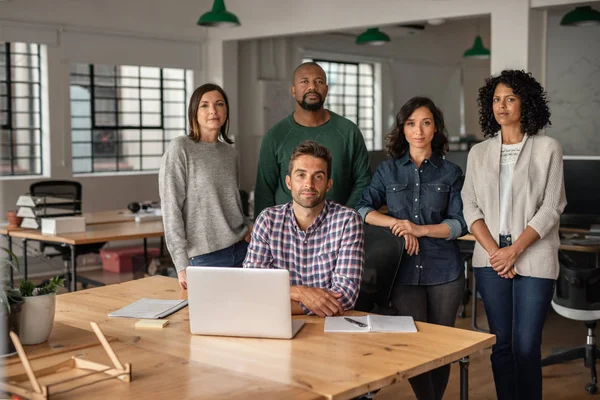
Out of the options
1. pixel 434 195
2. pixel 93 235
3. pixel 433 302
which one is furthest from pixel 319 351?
pixel 93 235

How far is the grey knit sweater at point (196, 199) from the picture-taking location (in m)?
3.35

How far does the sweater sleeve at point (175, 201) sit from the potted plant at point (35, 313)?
1015mm

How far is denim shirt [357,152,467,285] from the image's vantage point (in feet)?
10.3

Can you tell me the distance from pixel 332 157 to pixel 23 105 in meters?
5.63

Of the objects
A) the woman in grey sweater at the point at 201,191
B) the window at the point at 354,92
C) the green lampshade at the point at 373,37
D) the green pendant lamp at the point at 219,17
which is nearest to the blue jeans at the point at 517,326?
the woman in grey sweater at the point at 201,191

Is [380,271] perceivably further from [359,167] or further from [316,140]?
[316,140]

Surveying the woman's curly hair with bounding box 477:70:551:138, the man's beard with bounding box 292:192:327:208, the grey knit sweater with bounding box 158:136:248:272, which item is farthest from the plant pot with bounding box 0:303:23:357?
the woman's curly hair with bounding box 477:70:551:138

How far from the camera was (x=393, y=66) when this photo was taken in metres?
12.1

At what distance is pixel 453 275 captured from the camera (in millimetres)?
3162

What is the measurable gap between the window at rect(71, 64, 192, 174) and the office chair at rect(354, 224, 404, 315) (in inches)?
254

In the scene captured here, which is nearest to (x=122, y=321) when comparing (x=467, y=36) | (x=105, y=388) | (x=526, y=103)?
(x=105, y=388)

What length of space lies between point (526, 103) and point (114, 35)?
260 inches

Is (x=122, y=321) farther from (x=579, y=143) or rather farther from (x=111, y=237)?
(x=579, y=143)

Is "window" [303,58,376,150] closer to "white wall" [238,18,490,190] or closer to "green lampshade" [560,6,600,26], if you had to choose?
"white wall" [238,18,490,190]
